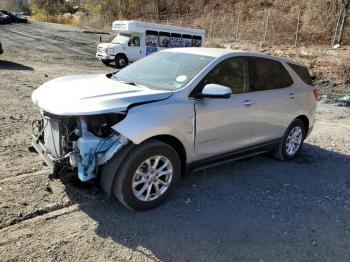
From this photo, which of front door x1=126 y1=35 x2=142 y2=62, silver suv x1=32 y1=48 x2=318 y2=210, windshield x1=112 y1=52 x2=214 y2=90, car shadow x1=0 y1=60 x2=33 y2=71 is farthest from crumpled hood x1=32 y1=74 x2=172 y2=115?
front door x1=126 y1=35 x2=142 y2=62

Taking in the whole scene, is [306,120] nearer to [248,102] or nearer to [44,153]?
[248,102]

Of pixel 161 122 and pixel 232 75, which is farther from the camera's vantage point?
pixel 232 75

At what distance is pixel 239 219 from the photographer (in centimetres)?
435

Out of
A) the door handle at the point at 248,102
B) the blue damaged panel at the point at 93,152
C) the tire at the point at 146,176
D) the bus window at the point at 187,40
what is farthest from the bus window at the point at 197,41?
the blue damaged panel at the point at 93,152

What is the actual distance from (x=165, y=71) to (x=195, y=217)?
71.7 inches

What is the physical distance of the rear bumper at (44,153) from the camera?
413 cm

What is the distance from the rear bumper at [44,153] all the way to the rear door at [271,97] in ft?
8.71

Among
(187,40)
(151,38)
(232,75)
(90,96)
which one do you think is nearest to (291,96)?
(232,75)

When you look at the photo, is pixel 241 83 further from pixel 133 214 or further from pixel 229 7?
pixel 229 7

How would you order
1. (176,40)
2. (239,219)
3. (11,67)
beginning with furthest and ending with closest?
(176,40) < (11,67) < (239,219)

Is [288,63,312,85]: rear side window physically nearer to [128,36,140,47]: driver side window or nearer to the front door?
the front door

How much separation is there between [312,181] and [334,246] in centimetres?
171

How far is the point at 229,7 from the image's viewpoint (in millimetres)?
38125

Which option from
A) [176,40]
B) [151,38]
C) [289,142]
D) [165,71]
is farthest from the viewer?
[176,40]
